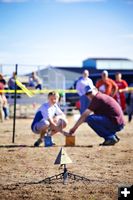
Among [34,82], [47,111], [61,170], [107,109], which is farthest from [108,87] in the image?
[61,170]

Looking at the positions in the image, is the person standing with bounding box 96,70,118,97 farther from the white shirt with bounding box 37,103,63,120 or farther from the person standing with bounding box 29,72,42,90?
the white shirt with bounding box 37,103,63,120

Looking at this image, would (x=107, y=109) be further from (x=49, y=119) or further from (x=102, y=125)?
(x=49, y=119)

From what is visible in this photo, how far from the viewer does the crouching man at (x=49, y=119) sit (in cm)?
896

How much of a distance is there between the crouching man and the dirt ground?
301 mm

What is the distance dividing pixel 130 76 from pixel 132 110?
612 centimetres

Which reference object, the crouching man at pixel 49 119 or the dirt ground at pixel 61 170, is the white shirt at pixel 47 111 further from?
the dirt ground at pixel 61 170

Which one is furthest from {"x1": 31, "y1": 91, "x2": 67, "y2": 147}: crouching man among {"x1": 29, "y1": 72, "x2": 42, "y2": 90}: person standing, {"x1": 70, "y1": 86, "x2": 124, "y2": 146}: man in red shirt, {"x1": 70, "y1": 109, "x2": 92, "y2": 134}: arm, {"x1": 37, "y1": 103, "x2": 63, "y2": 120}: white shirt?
{"x1": 29, "y1": 72, "x2": 42, "y2": 90}: person standing

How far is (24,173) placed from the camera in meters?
6.49

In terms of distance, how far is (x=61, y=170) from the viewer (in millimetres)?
6672

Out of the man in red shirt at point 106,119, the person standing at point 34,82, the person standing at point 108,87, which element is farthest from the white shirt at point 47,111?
the person standing at point 34,82

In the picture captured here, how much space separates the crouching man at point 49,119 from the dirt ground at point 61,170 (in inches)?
11.9

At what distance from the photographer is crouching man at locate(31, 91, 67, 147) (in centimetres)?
896

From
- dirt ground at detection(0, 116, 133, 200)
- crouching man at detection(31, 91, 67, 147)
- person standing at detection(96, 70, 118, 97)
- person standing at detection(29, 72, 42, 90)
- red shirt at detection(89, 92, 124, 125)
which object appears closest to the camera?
dirt ground at detection(0, 116, 133, 200)

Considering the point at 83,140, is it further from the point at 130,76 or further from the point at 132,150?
the point at 130,76
